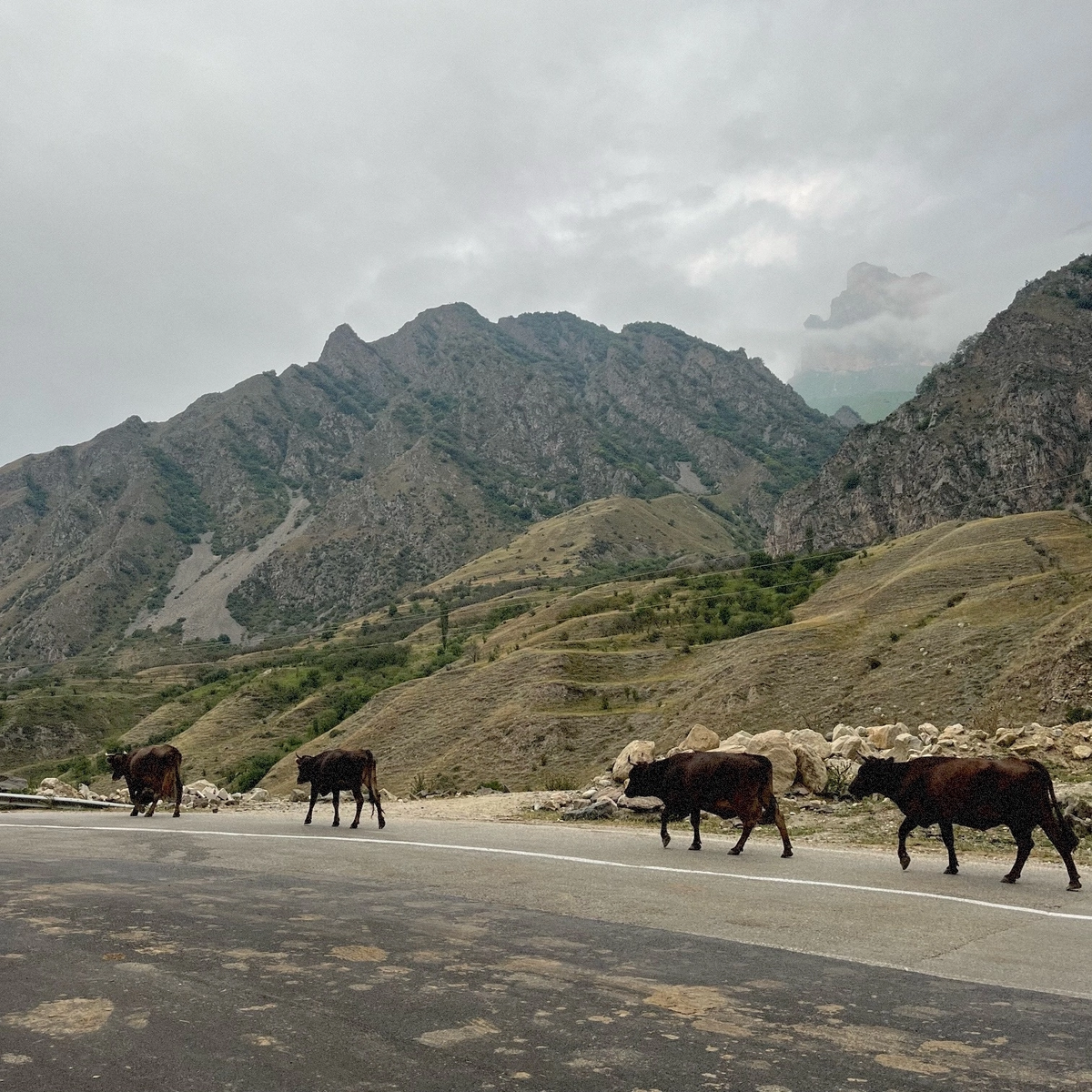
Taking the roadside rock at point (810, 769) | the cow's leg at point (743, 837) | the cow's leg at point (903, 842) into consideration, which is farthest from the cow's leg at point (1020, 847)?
the roadside rock at point (810, 769)

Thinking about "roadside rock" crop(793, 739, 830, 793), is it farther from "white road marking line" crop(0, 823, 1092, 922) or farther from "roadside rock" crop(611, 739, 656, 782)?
"white road marking line" crop(0, 823, 1092, 922)

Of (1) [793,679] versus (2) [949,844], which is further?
(1) [793,679]

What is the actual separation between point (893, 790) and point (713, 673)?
108 ft

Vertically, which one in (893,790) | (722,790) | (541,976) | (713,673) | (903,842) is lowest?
(541,976)

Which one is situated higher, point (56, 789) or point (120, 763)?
point (120, 763)

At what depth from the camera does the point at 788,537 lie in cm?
15900

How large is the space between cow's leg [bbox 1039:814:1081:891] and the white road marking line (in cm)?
152

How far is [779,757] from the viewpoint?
1897 centimetres

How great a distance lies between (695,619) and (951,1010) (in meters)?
58.9

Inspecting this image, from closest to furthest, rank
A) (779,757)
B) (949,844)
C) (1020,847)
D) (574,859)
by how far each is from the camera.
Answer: (1020,847)
(949,844)
(574,859)
(779,757)

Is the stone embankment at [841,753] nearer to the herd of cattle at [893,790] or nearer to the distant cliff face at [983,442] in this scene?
the herd of cattle at [893,790]

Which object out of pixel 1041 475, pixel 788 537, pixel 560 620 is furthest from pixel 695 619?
pixel 788 537

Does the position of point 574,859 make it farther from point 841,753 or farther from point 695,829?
point 841,753

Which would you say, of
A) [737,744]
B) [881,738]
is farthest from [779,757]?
[881,738]
